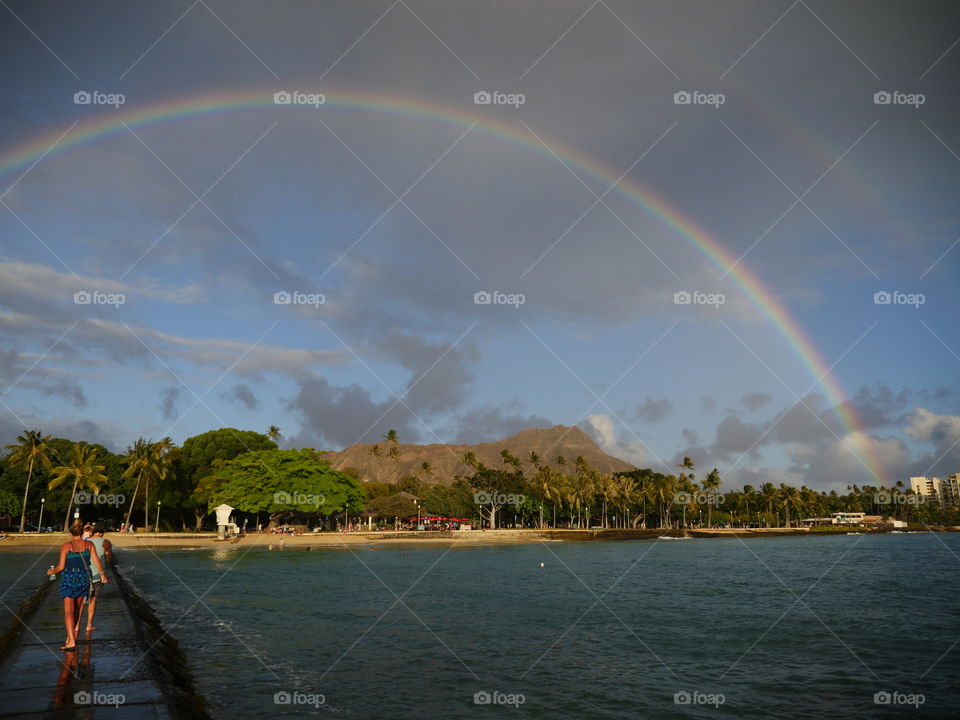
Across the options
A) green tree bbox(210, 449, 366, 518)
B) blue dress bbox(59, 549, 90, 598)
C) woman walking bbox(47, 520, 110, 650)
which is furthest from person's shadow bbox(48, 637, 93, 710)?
green tree bbox(210, 449, 366, 518)

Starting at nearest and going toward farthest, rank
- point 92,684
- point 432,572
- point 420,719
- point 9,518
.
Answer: point 92,684 < point 420,719 < point 432,572 < point 9,518

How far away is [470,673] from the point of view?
15883mm

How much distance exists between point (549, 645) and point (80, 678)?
44.5ft

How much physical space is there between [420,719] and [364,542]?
69.0 m

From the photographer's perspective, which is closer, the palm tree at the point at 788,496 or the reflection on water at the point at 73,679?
the reflection on water at the point at 73,679

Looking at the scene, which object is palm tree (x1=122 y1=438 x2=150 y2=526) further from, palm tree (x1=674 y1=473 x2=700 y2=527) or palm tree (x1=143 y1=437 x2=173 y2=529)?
palm tree (x1=674 y1=473 x2=700 y2=527)

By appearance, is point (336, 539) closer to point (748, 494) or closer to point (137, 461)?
point (137, 461)

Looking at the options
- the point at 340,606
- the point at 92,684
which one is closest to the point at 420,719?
the point at 92,684

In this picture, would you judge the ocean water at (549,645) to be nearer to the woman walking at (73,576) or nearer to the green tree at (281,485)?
the woman walking at (73,576)

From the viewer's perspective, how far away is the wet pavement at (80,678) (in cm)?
805

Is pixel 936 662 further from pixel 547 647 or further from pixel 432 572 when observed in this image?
pixel 432 572

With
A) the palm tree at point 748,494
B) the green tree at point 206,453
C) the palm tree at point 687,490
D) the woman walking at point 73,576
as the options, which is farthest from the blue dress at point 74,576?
the palm tree at point 748,494

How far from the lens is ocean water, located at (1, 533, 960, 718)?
13.7 m

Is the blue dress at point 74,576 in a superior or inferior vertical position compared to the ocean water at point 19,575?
superior
